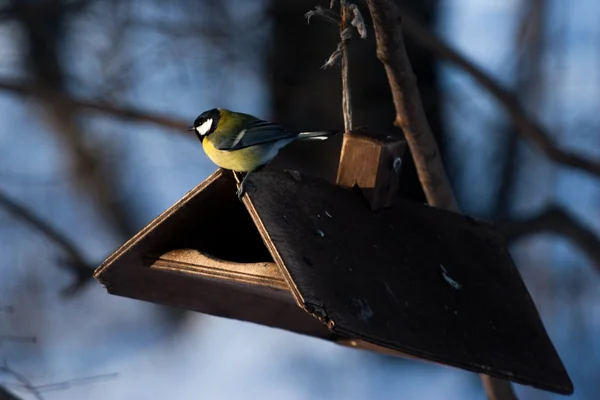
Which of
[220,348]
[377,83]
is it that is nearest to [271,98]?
[377,83]

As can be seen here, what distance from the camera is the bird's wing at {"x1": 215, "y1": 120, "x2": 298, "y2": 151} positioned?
2373mm

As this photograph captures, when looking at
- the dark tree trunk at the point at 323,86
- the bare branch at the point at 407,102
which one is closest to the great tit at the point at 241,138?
the bare branch at the point at 407,102

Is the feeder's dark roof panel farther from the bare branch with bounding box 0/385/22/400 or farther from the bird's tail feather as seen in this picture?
the bare branch with bounding box 0/385/22/400

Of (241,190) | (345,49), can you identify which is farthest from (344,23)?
(241,190)

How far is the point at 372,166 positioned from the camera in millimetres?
2320

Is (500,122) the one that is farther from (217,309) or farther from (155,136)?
(217,309)

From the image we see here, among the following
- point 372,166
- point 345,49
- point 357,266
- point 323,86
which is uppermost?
point 345,49

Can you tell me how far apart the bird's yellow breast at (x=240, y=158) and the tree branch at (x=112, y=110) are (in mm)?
2156

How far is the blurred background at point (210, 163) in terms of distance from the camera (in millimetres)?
5867

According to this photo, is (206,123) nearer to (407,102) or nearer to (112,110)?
(407,102)

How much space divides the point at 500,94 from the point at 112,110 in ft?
6.44

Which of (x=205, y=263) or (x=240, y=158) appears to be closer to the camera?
(x=205, y=263)

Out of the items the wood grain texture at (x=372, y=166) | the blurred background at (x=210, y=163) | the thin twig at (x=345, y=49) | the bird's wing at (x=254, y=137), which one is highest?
the thin twig at (x=345, y=49)

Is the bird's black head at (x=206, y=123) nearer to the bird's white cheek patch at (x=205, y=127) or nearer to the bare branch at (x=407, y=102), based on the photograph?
the bird's white cheek patch at (x=205, y=127)
